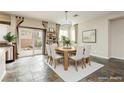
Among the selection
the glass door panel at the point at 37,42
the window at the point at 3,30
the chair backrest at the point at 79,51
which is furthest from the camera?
the glass door panel at the point at 37,42

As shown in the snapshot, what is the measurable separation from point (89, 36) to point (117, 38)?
58.3 inches

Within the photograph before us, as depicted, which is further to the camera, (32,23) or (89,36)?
(89,36)

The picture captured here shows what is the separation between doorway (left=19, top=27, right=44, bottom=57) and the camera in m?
5.66

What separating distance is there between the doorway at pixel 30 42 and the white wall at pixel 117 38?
3.92 m

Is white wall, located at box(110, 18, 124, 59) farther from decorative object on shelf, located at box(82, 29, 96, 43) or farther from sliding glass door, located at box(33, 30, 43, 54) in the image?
sliding glass door, located at box(33, 30, 43, 54)

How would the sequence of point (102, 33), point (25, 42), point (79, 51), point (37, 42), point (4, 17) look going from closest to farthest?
point (79, 51), point (4, 17), point (102, 33), point (25, 42), point (37, 42)

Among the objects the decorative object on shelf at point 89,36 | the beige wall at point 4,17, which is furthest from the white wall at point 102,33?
the beige wall at point 4,17

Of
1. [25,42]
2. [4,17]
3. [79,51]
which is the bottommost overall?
[79,51]

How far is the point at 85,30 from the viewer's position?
6.36 m

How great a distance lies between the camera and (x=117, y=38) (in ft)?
16.5

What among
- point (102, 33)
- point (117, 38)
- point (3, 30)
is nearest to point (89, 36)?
point (102, 33)

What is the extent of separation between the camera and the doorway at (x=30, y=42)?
5.66 metres

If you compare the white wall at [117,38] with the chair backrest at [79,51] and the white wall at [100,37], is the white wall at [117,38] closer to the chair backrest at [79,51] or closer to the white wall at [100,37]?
the white wall at [100,37]

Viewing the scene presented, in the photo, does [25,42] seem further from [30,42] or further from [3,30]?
[3,30]
